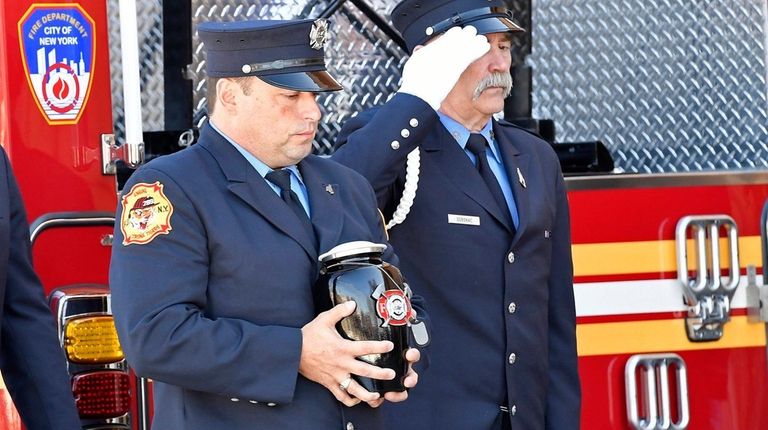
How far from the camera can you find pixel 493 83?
3.07 metres

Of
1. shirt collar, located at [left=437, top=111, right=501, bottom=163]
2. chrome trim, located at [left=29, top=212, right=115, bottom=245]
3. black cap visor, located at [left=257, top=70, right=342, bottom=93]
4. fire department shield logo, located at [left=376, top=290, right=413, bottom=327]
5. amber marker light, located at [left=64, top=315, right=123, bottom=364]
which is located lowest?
amber marker light, located at [left=64, top=315, right=123, bottom=364]

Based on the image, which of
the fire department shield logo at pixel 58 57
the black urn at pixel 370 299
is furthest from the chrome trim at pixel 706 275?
the fire department shield logo at pixel 58 57

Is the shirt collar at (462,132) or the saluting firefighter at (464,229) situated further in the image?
the shirt collar at (462,132)

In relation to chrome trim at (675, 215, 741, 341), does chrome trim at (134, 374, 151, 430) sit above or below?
below

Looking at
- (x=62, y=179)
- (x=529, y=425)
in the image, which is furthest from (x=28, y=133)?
(x=529, y=425)

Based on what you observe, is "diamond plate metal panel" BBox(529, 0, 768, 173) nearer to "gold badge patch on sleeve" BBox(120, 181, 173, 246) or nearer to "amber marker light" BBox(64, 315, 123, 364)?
"amber marker light" BBox(64, 315, 123, 364)

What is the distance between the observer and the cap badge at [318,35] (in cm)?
251

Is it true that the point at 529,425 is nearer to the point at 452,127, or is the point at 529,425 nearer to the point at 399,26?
the point at 452,127

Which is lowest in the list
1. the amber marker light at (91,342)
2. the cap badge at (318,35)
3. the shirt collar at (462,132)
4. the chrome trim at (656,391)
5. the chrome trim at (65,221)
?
the chrome trim at (656,391)

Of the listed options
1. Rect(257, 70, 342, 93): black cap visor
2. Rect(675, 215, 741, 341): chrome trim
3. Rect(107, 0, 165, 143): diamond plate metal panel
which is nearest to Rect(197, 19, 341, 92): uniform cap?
Rect(257, 70, 342, 93): black cap visor

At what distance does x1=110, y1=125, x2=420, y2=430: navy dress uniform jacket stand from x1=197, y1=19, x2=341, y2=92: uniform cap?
123mm

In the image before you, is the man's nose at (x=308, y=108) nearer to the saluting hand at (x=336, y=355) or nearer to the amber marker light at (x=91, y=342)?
the saluting hand at (x=336, y=355)

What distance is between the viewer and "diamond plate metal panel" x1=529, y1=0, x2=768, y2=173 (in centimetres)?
392

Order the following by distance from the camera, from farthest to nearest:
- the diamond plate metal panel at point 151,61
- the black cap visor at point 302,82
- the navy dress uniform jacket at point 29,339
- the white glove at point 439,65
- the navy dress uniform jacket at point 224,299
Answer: the diamond plate metal panel at point 151,61 → the white glove at point 439,65 → the navy dress uniform jacket at point 29,339 → the black cap visor at point 302,82 → the navy dress uniform jacket at point 224,299
